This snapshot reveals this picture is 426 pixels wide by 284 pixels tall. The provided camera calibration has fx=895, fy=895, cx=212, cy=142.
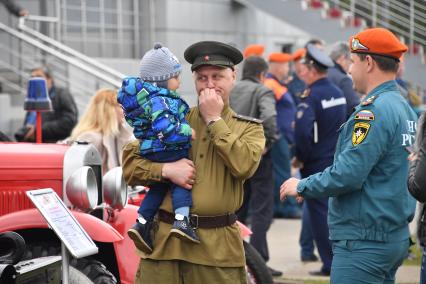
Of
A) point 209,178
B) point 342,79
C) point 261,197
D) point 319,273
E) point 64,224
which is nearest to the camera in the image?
point 209,178

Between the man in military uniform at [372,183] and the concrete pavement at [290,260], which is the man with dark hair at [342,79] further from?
the man in military uniform at [372,183]

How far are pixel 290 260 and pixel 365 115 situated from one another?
15.5ft

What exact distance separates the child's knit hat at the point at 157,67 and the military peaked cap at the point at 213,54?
4.4 inches

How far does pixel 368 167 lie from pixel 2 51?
975 centimetres

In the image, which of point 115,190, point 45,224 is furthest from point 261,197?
point 45,224

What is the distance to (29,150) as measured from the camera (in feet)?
18.5

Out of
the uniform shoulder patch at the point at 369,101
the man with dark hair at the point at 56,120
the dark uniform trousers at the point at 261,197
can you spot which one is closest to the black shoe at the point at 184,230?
the uniform shoulder patch at the point at 369,101

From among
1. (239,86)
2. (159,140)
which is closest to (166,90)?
(159,140)

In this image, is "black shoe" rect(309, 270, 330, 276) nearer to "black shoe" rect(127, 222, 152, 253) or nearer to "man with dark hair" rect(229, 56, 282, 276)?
"man with dark hair" rect(229, 56, 282, 276)

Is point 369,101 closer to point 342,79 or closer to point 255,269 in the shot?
point 255,269

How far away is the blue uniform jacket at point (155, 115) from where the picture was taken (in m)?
4.13

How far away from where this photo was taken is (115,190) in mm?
5324

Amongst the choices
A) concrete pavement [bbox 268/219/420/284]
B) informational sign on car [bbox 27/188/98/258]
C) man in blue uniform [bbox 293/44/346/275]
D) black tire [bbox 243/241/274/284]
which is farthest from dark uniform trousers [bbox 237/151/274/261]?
informational sign on car [bbox 27/188/98/258]

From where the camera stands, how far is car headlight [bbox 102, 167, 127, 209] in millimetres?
5328
